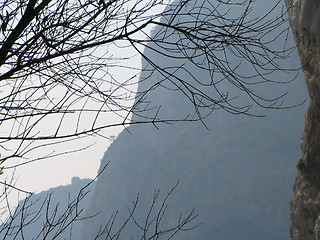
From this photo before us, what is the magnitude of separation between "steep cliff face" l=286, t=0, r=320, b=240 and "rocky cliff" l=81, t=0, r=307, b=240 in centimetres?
5486

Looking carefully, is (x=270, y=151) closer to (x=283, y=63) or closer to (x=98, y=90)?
(x=283, y=63)

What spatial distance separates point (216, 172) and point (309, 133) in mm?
64722

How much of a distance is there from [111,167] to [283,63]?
41.2 metres

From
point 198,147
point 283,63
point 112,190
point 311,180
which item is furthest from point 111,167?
point 311,180

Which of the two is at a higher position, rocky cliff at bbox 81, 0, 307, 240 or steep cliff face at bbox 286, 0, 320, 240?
rocky cliff at bbox 81, 0, 307, 240

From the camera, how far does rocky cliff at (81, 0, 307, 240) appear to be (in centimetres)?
7275

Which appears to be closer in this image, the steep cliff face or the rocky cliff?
the steep cliff face

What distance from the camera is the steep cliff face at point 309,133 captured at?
12.6m

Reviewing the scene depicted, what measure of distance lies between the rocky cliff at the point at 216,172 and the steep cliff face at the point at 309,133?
54.9 m

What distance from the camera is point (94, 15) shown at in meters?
2.91

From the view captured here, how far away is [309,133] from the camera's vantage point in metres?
16.6

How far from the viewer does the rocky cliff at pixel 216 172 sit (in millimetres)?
72750

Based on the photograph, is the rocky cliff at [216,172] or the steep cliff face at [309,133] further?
the rocky cliff at [216,172]

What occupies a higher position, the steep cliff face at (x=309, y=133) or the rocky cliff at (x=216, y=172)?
the rocky cliff at (x=216, y=172)
